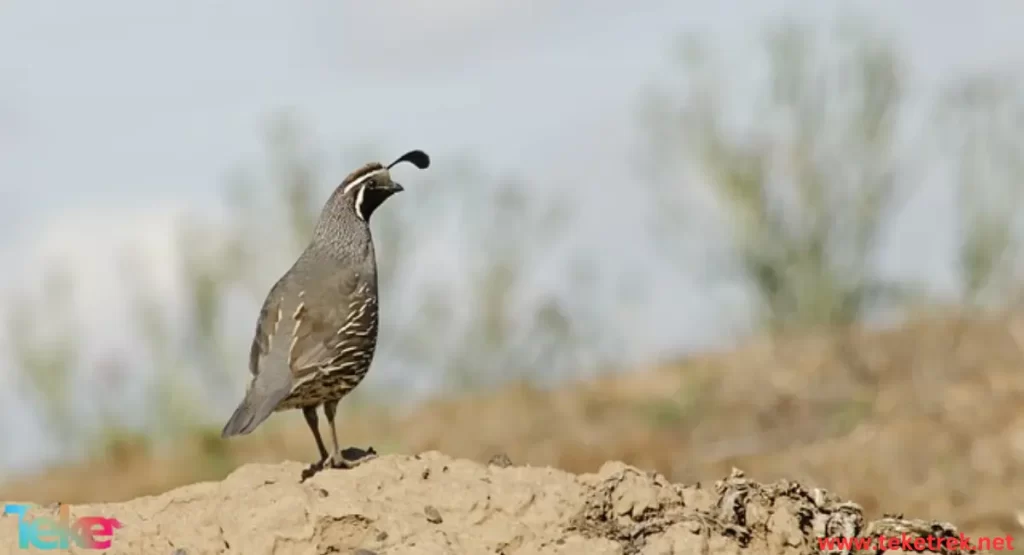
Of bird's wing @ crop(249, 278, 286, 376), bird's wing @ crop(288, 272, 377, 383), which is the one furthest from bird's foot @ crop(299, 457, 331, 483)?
bird's wing @ crop(249, 278, 286, 376)

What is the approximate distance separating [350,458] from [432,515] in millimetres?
800

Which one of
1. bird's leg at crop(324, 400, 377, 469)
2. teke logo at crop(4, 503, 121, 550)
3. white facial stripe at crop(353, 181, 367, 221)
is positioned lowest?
teke logo at crop(4, 503, 121, 550)

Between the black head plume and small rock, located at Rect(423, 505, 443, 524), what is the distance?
1.59 metres

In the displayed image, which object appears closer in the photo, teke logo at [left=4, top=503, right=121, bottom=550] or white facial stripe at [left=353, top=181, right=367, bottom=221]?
teke logo at [left=4, top=503, right=121, bottom=550]

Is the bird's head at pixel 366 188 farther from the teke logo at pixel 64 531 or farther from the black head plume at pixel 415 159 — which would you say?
the teke logo at pixel 64 531

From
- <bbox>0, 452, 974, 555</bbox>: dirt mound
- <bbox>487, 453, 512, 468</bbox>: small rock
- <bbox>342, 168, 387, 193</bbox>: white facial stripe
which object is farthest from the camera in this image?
A: <bbox>342, 168, 387, 193</bbox>: white facial stripe

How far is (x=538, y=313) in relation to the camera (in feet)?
36.4

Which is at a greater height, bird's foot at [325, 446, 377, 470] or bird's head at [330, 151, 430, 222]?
bird's head at [330, 151, 430, 222]

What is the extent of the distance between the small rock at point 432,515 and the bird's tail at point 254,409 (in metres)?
0.75

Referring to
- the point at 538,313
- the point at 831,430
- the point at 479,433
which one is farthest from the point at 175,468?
the point at 831,430

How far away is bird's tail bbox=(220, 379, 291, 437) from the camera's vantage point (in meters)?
4.56

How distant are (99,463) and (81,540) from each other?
311 inches

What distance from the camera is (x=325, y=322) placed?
192 inches

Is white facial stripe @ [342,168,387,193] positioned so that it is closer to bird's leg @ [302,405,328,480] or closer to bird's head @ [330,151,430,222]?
bird's head @ [330,151,430,222]
